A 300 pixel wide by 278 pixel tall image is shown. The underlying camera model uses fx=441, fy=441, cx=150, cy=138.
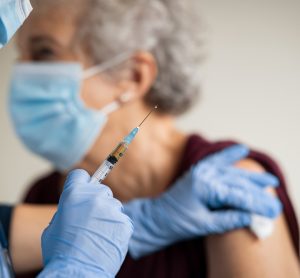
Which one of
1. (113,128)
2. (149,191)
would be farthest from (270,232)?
(113,128)

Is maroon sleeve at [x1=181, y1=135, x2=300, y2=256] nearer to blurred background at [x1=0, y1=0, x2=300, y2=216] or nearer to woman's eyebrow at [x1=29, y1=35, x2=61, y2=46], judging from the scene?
woman's eyebrow at [x1=29, y1=35, x2=61, y2=46]

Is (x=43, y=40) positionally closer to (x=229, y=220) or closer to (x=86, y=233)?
(x=229, y=220)

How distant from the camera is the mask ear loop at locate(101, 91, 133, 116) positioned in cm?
127

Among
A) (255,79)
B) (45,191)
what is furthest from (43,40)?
(255,79)

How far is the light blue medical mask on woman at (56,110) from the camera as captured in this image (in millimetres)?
1242

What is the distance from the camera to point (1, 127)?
2141 millimetres

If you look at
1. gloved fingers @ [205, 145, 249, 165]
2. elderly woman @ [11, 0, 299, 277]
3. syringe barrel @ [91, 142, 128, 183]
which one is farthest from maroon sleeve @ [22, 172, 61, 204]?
syringe barrel @ [91, 142, 128, 183]

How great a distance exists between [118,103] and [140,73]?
0.36 ft

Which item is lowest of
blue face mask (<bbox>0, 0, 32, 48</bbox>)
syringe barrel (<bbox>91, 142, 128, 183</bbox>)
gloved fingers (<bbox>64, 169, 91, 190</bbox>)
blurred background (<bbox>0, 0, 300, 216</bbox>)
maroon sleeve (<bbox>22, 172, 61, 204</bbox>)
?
blurred background (<bbox>0, 0, 300, 216</bbox>)

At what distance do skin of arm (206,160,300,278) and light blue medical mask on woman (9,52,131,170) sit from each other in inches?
18.8

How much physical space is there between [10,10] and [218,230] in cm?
63

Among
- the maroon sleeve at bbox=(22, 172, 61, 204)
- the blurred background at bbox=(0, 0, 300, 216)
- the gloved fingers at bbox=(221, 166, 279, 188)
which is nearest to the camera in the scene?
the gloved fingers at bbox=(221, 166, 279, 188)

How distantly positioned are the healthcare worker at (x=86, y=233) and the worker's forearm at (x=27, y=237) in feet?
1.45

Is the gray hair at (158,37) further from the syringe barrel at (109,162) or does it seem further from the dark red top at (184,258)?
the syringe barrel at (109,162)
